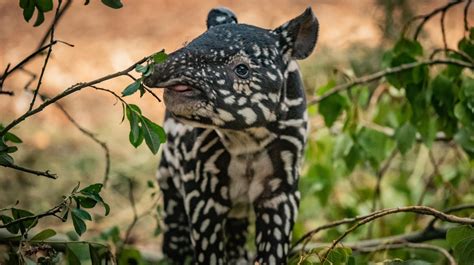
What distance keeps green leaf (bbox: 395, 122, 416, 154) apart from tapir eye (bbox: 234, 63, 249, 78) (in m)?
1.44

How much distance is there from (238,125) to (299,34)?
0.49m

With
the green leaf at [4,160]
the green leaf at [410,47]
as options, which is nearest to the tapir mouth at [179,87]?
the green leaf at [4,160]

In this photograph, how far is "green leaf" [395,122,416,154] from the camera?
4484 millimetres

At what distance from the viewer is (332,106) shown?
15.6 feet

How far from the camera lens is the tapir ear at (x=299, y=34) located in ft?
11.6

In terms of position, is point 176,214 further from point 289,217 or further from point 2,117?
point 2,117

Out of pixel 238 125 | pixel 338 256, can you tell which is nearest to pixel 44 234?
A: pixel 238 125

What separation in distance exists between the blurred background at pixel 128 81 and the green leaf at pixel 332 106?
0.14 meters

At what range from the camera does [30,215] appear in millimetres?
3031

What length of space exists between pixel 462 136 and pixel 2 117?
4868mm

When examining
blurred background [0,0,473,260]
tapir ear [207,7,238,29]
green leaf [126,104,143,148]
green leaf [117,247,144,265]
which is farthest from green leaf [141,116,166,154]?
green leaf [117,247,144,265]

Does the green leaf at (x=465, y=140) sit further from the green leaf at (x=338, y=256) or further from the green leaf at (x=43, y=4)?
the green leaf at (x=43, y=4)

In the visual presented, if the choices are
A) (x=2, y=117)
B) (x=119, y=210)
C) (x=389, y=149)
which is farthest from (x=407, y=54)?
(x=2, y=117)

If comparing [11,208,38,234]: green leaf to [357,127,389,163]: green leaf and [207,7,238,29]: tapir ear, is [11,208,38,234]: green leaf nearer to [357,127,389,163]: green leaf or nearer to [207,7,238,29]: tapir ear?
[207,7,238,29]: tapir ear
